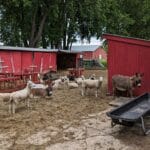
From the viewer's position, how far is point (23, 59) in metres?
20.8

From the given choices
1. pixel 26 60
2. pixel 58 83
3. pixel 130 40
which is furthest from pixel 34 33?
pixel 130 40

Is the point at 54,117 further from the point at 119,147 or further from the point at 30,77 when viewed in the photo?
the point at 30,77

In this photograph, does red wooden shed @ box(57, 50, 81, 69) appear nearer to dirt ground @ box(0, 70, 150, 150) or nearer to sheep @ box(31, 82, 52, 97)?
sheep @ box(31, 82, 52, 97)

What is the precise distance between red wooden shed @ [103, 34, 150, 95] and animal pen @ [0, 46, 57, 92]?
14.6 ft

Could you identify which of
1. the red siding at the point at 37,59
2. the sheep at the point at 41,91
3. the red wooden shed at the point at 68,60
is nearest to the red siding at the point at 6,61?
the red siding at the point at 37,59

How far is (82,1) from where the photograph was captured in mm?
34531

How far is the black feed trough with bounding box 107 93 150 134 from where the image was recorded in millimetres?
7932

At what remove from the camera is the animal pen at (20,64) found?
15.2 metres

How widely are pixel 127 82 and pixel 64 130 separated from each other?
18.8 ft

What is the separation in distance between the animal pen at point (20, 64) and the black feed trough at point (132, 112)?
648cm

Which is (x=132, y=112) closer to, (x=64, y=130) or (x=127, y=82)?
(x=64, y=130)

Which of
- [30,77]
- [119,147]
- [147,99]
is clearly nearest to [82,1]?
[30,77]

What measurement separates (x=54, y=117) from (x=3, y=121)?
1.53 meters

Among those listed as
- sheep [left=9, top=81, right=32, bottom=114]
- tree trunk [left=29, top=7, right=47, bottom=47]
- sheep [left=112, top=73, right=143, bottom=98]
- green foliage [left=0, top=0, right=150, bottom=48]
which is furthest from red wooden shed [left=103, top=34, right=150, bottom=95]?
tree trunk [left=29, top=7, right=47, bottom=47]
